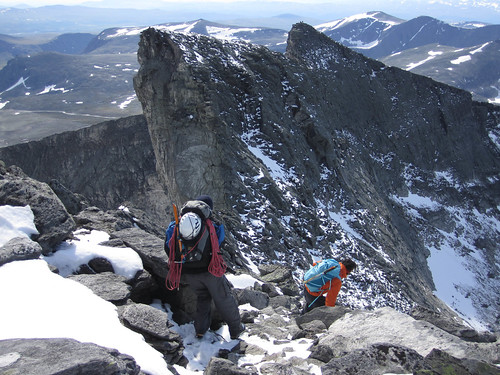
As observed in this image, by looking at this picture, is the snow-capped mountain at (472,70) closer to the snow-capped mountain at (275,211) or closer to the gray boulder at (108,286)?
the snow-capped mountain at (275,211)

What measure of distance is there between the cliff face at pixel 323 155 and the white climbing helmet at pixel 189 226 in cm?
820

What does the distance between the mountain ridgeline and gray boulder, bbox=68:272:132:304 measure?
22.3ft

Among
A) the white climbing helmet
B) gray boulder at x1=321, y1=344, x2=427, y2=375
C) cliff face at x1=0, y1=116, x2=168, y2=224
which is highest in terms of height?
the white climbing helmet

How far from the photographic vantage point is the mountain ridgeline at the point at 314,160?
20.8m

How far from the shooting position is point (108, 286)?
6457 mm

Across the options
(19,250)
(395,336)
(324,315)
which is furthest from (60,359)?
(324,315)

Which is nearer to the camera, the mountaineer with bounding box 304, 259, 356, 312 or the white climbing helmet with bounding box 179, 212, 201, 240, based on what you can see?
the white climbing helmet with bounding box 179, 212, 201, 240

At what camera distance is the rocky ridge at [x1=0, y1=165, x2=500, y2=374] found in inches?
161

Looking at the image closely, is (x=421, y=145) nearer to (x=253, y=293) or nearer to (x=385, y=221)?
(x=385, y=221)

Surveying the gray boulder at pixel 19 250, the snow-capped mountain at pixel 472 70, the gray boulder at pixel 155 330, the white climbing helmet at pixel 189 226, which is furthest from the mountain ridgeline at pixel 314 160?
the snow-capped mountain at pixel 472 70

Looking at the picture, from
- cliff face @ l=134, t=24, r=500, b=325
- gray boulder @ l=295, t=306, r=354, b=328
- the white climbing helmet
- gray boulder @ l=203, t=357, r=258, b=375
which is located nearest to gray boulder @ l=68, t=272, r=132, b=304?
the white climbing helmet

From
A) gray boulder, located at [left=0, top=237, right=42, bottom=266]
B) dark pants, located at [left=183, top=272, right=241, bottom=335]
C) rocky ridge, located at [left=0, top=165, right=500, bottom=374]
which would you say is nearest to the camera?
rocky ridge, located at [left=0, top=165, right=500, bottom=374]

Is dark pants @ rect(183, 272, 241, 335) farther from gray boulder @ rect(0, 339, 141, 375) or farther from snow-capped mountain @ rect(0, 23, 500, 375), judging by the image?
gray boulder @ rect(0, 339, 141, 375)

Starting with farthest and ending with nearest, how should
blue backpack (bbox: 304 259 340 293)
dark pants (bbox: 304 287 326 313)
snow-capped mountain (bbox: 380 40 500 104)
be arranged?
snow-capped mountain (bbox: 380 40 500 104) < dark pants (bbox: 304 287 326 313) < blue backpack (bbox: 304 259 340 293)
